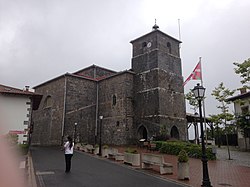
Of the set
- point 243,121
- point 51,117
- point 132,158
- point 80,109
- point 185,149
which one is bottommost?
point 132,158

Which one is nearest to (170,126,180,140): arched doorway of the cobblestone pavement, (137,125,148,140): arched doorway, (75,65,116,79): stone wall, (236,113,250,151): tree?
(137,125,148,140): arched doorway

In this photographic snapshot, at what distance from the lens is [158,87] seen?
2703 cm

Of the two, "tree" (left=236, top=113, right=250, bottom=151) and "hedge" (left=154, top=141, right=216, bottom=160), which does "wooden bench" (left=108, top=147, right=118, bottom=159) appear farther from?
"tree" (left=236, top=113, right=250, bottom=151)

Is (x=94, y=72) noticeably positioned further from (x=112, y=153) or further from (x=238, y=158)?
(x=238, y=158)

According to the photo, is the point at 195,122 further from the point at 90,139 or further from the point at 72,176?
the point at 72,176

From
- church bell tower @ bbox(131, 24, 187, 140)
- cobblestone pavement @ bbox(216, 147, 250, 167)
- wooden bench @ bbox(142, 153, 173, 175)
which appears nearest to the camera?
wooden bench @ bbox(142, 153, 173, 175)

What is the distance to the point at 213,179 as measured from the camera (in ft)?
31.7

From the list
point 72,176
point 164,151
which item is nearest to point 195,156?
point 164,151

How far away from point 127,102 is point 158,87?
4.49 m

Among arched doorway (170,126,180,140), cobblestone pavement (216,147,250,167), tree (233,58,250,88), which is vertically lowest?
cobblestone pavement (216,147,250,167)

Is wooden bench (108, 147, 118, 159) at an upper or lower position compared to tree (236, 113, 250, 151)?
lower

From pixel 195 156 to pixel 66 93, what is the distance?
61.4 feet

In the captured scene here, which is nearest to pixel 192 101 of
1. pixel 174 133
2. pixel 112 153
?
pixel 174 133

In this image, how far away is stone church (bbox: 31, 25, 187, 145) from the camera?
27.3 meters
